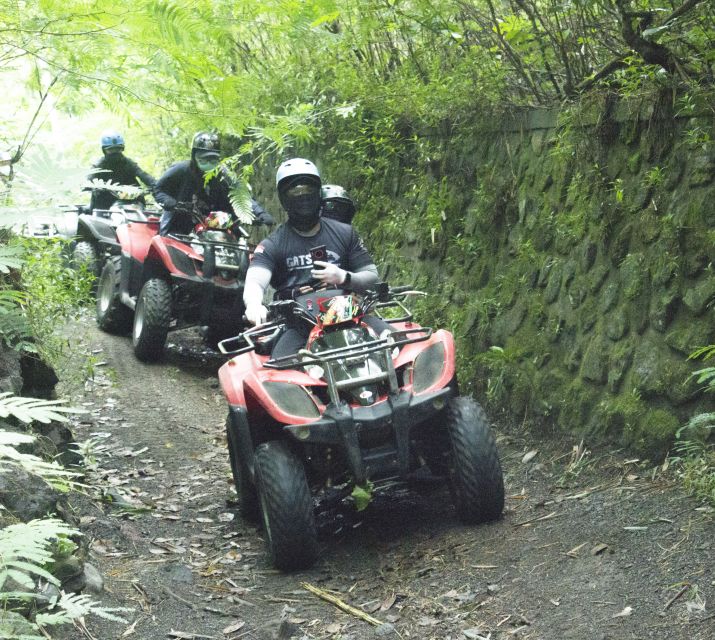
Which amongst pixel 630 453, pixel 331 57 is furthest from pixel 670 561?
pixel 331 57

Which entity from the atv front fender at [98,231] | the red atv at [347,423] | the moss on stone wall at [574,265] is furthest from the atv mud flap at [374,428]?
the atv front fender at [98,231]

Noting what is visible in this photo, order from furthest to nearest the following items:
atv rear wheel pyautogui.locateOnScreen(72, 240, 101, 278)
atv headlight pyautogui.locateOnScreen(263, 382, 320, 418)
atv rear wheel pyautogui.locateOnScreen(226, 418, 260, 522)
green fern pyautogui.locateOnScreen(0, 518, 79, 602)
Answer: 1. atv rear wheel pyautogui.locateOnScreen(72, 240, 101, 278)
2. atv rear wheel pyautogui.locateOnScreen(226, 418, 260, 522)
3. atv headlight pyautogui.locateOnScreen(263, 382, 320, 418)
4. green fern pyautogui.locateOnScreen(0, 518, 79, 602)

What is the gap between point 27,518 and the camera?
4.05m

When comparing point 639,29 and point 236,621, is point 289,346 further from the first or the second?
point 639,29

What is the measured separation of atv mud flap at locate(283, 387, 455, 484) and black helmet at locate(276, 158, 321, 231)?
4.99 feet

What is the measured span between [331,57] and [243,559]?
7.45 m

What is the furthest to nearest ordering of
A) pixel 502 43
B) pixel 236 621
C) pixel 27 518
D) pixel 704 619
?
pixel 502 43, pixel 236 621, pixel 27 518, pixel 704 619

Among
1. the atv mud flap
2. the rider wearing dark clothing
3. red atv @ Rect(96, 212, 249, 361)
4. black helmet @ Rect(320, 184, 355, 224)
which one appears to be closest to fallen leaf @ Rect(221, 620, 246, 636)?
the atv mud flap

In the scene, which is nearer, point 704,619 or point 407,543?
point 704,619

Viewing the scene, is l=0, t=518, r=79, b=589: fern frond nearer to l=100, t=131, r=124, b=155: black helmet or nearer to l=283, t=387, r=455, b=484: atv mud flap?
l=283, t=387, r=455, b=484: atv mud flap

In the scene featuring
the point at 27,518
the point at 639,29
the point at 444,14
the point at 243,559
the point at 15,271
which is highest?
the point at 444,14

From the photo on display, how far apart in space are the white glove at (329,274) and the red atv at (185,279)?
4020 millimetres

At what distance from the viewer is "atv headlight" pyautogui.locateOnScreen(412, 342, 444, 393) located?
16.9 ft

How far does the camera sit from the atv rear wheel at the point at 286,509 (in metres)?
4.90
